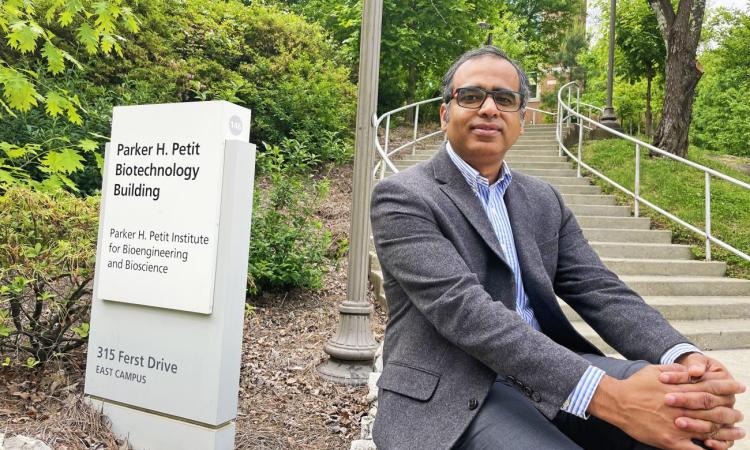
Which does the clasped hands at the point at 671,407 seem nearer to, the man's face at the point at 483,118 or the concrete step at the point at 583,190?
the man's face at the point at 483,118

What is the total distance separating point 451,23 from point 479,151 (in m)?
13.3

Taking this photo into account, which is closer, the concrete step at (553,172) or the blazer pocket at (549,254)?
the blazer pocket at (549,254)

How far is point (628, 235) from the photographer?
21.9ft

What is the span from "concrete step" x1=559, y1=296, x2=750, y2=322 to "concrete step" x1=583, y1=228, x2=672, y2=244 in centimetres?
145

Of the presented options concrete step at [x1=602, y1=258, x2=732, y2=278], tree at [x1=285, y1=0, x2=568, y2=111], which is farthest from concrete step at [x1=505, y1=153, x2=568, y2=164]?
tree at [x1=285, y1=0, x2=568, y2=111]

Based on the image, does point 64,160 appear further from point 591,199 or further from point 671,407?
point 591,199

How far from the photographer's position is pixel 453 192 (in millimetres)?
1714

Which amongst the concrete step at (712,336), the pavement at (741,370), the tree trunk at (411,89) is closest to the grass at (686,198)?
the concrete step at (712,336)

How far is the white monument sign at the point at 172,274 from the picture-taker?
269 centimetres

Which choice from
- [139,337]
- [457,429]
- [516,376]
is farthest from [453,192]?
[139,337]

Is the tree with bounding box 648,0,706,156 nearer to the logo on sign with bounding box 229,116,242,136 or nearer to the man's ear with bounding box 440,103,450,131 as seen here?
the logo on sign with bounding box 229,116,242,136

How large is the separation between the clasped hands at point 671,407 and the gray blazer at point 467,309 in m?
0.10

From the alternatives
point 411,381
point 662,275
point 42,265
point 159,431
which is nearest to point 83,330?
point 42,265

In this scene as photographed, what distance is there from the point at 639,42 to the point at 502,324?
16.7 m
